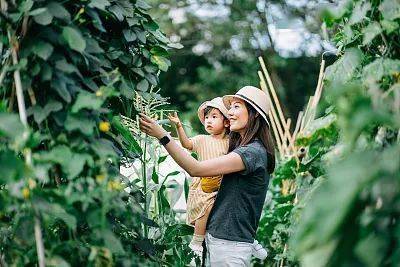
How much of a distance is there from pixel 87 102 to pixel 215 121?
1.52m

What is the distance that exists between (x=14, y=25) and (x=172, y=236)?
1.45 metres

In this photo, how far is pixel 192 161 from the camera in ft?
8.93

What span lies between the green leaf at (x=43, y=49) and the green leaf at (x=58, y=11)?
97 millimetres

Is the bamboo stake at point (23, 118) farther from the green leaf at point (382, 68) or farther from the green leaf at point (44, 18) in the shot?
the green leaf at point (382, 68)

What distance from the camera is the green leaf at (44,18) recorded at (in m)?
2.03

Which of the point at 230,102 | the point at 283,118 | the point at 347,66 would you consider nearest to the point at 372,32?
the point at 347,66

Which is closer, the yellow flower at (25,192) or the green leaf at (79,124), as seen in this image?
the yellow flower at (25,192)

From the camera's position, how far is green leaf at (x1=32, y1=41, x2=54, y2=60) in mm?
2020

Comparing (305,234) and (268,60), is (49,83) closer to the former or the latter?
(305,234)

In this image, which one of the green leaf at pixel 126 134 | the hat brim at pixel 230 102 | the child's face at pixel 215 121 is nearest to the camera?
the green leaf at pixel 126 134

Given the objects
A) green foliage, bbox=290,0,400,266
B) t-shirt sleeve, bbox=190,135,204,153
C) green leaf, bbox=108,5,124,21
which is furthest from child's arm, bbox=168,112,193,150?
green foliage, bbox=290,0,400,266

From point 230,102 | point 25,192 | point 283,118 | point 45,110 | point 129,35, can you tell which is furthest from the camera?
point 283,118

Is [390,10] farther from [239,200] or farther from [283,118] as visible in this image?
[283,118]

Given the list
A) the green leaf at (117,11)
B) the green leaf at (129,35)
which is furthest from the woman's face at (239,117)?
the green leaf at (117,11)
